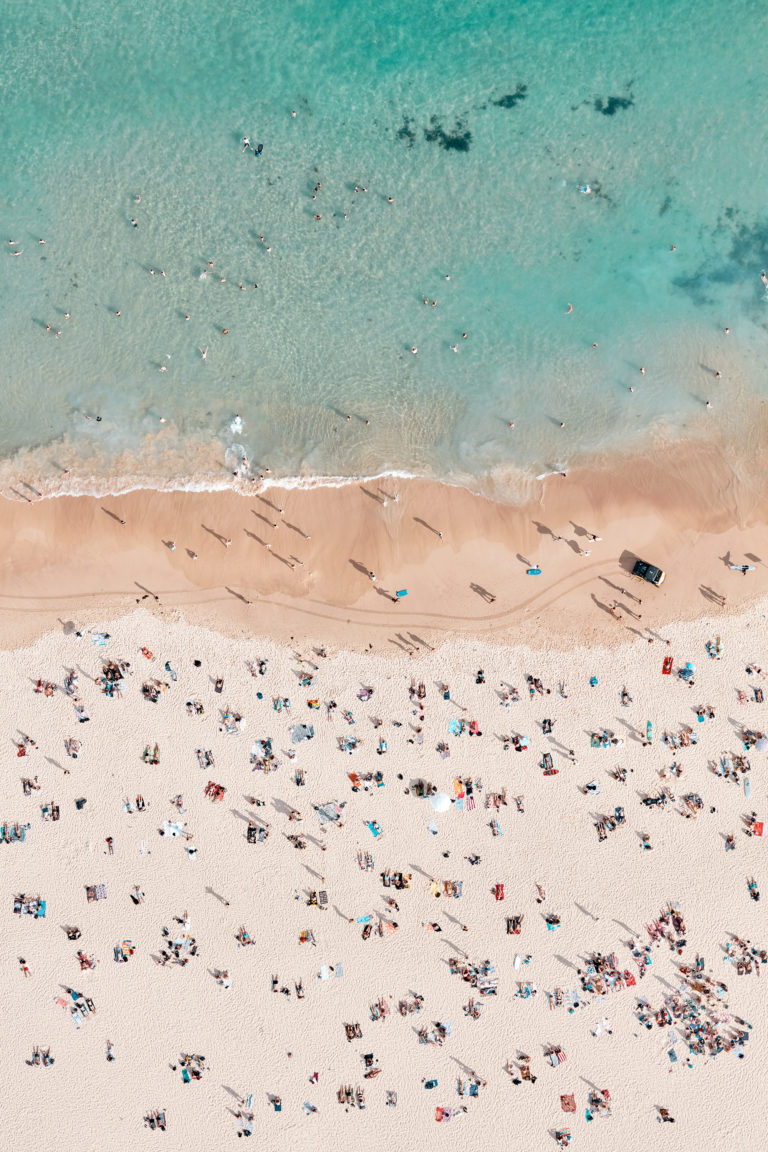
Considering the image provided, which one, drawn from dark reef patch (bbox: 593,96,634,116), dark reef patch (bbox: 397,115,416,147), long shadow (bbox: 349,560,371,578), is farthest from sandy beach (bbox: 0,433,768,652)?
dark reef patch (bbox: 593,96,634,116)

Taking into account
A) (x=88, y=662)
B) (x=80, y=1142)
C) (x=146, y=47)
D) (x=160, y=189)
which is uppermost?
(x=146, y=47)

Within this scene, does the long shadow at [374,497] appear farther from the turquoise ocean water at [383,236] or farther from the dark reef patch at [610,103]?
the dark reef patch at [610,103]

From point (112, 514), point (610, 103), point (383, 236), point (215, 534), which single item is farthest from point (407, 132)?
Answer: point (112, 514)

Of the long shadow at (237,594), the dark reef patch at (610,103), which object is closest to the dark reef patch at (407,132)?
the dark reef patch at (610,103)

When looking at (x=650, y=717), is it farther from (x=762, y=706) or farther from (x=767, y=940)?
(x=767, y=940)

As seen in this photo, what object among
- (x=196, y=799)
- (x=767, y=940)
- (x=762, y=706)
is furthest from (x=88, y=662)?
(x=767, y=940)

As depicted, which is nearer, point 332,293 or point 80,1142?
point 80,1142
